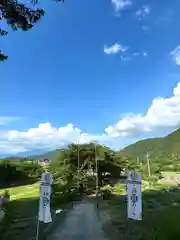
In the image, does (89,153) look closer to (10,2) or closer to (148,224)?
(148,224)

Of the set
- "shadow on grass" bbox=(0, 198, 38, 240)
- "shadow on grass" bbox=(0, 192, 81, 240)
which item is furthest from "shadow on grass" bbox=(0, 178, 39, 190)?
"shadow on grass" bbox=(0, 198, 38, 240)

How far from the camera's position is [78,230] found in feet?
48.9

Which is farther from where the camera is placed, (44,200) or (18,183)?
(18,183)

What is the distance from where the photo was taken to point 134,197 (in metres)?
10.5

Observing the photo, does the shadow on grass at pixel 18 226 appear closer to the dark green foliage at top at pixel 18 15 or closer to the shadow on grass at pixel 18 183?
the dark green foliage at top at pixel 18 15

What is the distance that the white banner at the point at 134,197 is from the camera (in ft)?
34.2

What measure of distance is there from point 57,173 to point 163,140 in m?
152

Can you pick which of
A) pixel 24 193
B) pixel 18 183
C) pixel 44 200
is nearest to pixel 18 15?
pixel 44 200

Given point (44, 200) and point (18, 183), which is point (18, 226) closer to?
point (44, 200)

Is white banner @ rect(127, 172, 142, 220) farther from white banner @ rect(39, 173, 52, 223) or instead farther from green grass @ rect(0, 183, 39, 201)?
green grass @ rect(0, 183, 39, 201)

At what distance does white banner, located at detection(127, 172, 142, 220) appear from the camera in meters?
10.4

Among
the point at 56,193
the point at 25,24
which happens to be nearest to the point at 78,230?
the point at 25,24

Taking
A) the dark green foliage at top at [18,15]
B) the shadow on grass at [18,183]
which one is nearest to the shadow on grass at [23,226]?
the dark green foliage at top at [18,15]

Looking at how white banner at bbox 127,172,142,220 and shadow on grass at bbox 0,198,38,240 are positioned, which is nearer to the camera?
white banner at bbox 127,172,142,220
